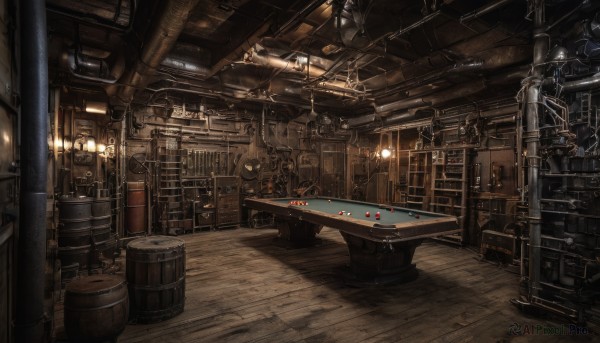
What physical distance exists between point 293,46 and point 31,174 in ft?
15.3

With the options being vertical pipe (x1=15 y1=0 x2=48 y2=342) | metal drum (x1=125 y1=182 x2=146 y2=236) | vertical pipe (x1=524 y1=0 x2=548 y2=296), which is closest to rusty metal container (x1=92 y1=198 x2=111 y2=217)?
metal drum (x1=125 y1=182 x2=146 y2=236)

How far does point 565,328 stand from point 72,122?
967cm

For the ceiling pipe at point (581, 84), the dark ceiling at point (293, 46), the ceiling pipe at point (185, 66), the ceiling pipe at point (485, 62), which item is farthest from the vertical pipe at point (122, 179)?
the ceiling pipe at point (581, 84)

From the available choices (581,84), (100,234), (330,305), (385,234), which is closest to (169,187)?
(100,234)

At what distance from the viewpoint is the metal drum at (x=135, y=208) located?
7.76m

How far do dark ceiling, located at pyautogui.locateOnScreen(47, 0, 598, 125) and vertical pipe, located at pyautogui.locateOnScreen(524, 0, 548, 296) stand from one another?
0.30 m

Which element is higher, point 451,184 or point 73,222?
point 451,184

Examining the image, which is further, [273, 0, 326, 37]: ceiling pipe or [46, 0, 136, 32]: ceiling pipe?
[273, 0, 326, 37]: ceiling pipe

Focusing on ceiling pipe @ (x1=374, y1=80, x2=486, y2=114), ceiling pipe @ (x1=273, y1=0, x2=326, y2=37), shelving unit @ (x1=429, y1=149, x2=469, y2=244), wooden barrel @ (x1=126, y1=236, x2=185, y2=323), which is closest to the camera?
wooden barrel @ (x1=126, y1=236, x2=185, y2=323)

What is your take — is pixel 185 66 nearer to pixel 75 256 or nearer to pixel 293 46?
pixel 293 46

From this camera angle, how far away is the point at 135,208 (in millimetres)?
7836

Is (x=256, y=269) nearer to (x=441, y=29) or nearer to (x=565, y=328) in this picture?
(x=565, y=328)

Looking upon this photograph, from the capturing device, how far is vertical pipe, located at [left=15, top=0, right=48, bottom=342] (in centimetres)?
225

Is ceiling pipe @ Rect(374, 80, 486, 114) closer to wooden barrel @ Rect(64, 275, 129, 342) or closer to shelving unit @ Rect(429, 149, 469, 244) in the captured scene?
shelving unit @ Rect(429, 149, 469, 244)
